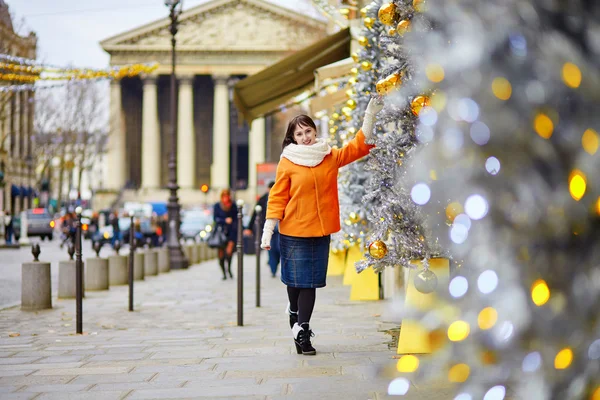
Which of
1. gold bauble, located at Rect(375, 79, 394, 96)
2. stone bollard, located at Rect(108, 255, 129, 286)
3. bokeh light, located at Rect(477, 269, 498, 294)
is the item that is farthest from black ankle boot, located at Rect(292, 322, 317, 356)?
stone bollard, located at Rect(108, 255, 129, 286)

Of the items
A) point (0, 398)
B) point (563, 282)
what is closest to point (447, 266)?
point (0, 398)

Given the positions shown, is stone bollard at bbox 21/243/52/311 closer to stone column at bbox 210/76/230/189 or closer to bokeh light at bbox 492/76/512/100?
bokeh light at bbox 492/76/512/100

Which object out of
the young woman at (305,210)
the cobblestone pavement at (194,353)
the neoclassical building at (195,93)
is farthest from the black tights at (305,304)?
the neoclassical building at (195,93)

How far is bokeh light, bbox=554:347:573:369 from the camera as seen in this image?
2.16 metres

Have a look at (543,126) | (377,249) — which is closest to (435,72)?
(543,126)

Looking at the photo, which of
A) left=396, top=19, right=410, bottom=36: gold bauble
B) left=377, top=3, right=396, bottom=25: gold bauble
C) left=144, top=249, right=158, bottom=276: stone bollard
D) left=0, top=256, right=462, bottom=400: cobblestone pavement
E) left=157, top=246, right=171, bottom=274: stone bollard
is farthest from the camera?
left=157, top=246, right=171, bottom=274: stone bollard

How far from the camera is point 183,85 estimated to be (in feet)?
254

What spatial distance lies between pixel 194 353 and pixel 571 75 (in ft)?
17.1

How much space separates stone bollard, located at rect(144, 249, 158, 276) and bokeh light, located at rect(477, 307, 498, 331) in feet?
56.5

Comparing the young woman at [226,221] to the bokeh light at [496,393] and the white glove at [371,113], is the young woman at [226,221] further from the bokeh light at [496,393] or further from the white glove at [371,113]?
the bokeh light at [496,393]

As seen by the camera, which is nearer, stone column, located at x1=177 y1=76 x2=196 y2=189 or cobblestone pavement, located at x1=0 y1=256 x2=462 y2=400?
cobblestone pavement, located at x1=0 y1=256 x2=462 y2=400

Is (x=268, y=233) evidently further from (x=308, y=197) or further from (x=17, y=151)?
(x=17, y=151)

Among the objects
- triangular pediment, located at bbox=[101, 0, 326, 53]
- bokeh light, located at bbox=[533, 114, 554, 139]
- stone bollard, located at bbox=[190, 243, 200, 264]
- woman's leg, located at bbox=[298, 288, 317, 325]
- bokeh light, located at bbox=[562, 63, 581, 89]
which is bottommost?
stone bollard, located at bbox=[190, 243, 200, 264]

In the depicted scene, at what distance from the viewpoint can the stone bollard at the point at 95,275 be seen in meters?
14.5
